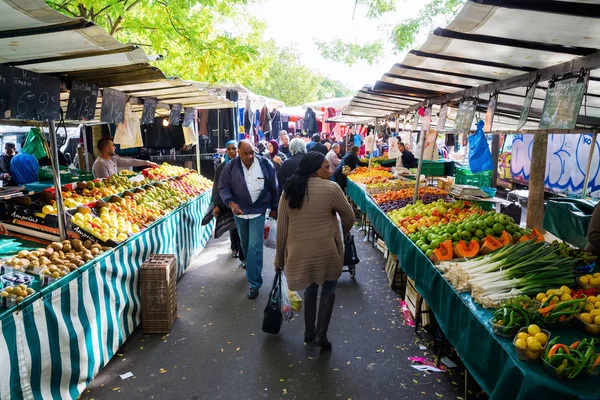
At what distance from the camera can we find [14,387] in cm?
272

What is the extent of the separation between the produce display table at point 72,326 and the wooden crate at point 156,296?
120mm

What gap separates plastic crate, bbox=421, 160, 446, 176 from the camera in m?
12.2

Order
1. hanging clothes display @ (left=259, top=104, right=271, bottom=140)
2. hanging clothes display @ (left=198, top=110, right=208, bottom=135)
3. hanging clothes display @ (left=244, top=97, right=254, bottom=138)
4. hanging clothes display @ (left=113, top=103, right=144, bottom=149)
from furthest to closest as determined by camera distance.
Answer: hanging clothes display @ (left=259, top=104, right=271, bottom=140) → hanging clothes display @ (left=198, top=110, right=208, bottom=135) → hanging clothes display @ (left=244, top=97, right=254, bottom=138) → hanging clothes display @ (left=113, top=103, right=144, bottom=149)

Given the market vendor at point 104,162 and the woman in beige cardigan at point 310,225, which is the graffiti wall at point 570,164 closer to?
the woman in beige cardigan at point 310,225

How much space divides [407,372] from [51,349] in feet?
10.3

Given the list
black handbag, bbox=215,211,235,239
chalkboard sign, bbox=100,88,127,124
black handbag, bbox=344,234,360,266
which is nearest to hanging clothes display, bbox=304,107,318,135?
black handbag, bbox=215,211,235,239

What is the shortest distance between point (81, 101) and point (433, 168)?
34.2 ft

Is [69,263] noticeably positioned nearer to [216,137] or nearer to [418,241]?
[418,241]

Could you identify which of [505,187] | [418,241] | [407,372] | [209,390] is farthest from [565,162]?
[209,390]

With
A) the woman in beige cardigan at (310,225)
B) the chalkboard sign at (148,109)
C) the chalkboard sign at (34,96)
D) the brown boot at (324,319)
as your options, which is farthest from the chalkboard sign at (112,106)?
the brown boot at (324,319)

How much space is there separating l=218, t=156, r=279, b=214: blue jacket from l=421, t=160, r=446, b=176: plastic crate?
7681 mm

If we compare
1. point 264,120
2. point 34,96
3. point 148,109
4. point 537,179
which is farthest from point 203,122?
point 537,179

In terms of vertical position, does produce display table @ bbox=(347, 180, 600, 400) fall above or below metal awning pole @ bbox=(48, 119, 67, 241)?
below

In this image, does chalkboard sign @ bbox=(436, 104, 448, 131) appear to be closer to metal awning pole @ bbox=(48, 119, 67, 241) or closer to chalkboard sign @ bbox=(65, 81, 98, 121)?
chalkboard sign @ bbox=(65, 81, 98, 121)
